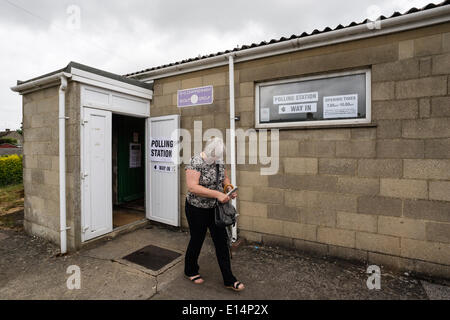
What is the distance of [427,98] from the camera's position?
10.3 ft

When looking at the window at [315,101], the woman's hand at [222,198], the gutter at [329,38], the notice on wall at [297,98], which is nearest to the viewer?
the woman's hand at [222,198]

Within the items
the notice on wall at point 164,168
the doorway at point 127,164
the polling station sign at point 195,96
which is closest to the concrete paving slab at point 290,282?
the notice on wall at point 164,168

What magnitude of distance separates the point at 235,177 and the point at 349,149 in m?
1.83

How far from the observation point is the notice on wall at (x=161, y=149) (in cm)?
493

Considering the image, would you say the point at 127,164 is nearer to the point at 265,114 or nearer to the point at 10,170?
the point at 265,114

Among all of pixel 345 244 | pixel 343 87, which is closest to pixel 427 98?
pixel 343 87

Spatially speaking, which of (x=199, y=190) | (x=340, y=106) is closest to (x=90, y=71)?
(x=199, y=190)

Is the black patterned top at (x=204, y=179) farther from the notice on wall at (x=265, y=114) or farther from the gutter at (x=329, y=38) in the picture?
the gutter at (x=329, y=38)

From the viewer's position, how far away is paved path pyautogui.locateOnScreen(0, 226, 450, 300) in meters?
2.87

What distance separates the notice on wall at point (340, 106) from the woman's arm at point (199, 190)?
2170mm

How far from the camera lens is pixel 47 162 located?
4.41 metres

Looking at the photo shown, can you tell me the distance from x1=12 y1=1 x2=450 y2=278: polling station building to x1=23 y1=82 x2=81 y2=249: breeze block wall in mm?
21
